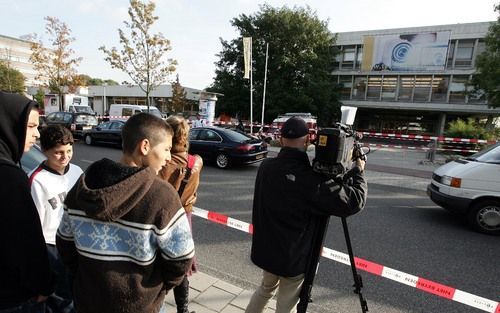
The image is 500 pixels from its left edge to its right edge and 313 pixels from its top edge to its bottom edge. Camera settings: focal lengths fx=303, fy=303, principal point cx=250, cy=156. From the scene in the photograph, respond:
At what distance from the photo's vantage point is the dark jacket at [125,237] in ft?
4.14

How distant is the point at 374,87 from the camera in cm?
3466

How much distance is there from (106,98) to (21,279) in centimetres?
5051

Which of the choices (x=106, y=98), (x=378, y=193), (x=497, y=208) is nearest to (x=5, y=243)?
(x=497, y=208)

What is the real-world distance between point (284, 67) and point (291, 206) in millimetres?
30548

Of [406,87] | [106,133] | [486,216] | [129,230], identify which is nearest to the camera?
[129,230]

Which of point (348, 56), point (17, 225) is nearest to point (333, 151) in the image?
point (17, 225)

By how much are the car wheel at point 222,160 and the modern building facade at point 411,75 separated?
29004 mm

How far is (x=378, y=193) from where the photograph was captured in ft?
25.3

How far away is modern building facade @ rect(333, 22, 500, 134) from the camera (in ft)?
100

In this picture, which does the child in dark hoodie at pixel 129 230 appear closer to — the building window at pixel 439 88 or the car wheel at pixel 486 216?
the car wheel at pixel 486 216

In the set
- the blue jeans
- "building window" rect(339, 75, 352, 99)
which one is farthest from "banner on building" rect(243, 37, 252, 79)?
"building window" rect(339, 75, 352, 99)

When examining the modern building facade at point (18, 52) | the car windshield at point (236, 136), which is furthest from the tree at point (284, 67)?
the modern building facade at point (18, 52)

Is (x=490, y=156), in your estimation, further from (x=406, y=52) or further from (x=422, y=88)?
(x=422, y=88)

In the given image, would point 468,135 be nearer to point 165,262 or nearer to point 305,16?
point 165,262
